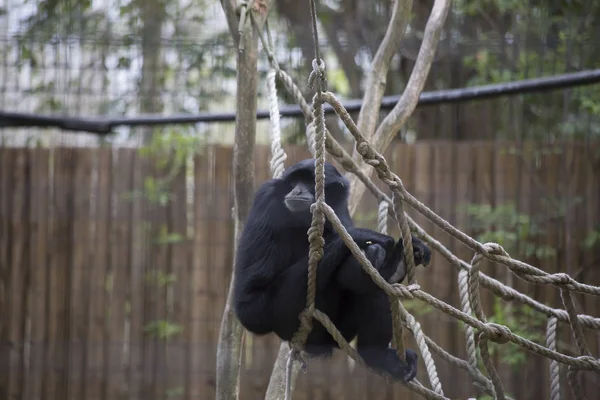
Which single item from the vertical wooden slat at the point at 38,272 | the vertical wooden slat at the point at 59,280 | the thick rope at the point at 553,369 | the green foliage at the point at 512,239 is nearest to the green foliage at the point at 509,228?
the green foliage at the point at 512,239

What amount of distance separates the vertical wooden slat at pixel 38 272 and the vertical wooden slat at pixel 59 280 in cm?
5

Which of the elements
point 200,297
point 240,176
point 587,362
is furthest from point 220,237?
point 587,362

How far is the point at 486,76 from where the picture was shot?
21.6 feet

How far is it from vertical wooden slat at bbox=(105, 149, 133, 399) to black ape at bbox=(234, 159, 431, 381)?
296 centimetres

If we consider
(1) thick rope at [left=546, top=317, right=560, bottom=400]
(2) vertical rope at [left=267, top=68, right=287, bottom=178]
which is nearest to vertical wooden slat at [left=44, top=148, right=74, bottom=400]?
(2) vertical rope at [left=267, top=68, right=287, bottom=178]

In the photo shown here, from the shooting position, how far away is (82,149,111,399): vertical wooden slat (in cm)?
578

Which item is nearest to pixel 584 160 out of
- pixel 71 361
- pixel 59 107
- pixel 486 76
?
pixel 486 76

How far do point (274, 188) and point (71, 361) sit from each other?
3463 mm

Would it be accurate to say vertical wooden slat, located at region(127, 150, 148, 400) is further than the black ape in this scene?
Yes

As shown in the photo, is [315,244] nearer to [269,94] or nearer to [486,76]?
[269,94]

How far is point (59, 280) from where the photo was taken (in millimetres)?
5797

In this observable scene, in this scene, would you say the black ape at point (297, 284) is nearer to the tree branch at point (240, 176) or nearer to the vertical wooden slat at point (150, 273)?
the tree branch at point (240, 176)

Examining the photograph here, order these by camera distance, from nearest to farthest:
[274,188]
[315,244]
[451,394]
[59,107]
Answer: [315,244]
[274,188]
[451,394]
[59,107]

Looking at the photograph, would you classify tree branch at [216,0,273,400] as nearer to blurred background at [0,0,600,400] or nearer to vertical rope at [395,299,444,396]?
vertical rope at [395,299,444,396]
